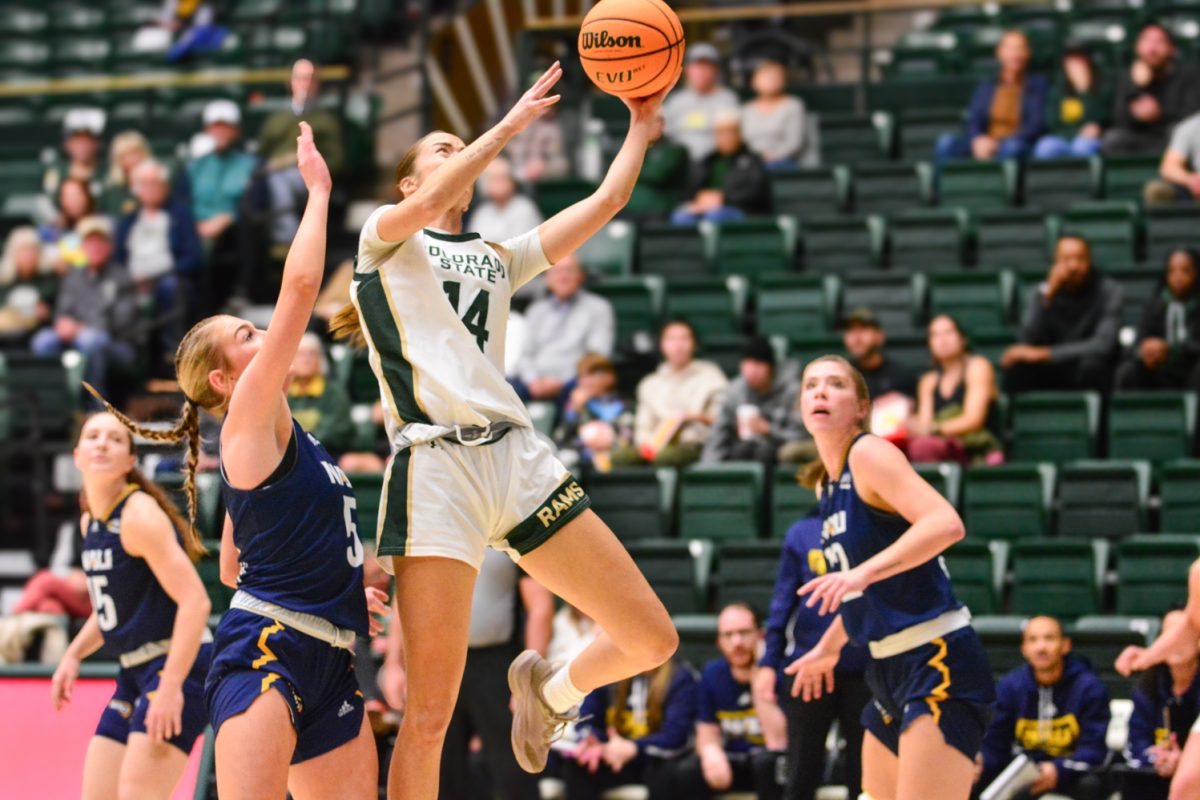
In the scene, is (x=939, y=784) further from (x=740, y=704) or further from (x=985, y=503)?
(x=985, y=503)

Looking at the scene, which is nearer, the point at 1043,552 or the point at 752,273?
the point at 1043,552

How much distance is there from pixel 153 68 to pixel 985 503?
9.58 metres

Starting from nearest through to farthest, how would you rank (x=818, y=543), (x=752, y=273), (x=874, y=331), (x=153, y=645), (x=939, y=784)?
1. (x=939, y=784)
2. (x=153, y=645)
3. (x=818, y=543)
4. (x=874, y=331)
5. (x=752, y=273)

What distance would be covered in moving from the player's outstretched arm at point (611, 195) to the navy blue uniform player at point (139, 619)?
183 centimetres

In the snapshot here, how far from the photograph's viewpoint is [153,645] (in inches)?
258

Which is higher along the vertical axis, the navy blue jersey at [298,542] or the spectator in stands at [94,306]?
the spectator in stands at [94,306]

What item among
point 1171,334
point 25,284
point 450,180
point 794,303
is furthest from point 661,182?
point 450,180

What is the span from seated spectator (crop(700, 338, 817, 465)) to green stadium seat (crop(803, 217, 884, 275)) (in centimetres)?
191

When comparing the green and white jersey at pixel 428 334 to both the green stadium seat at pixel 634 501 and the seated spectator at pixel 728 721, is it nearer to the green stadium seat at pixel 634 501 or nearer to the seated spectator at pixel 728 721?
the seated spectator at pixel 728 721

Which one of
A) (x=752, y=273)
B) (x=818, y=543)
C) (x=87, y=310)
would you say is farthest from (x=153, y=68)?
(x=818, y=543)

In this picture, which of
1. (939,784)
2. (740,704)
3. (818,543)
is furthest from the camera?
(740,704)

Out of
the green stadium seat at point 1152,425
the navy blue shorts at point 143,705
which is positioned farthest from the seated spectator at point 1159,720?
the navy blue shorts at point 143,705

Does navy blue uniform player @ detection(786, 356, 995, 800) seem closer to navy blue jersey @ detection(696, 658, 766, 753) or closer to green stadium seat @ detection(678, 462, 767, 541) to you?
navy blue jersey @ detection(696, 658, 766, 753)

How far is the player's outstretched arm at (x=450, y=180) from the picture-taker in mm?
4945
